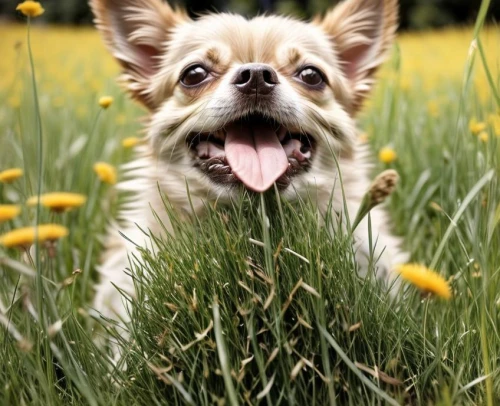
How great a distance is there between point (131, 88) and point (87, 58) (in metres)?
5.63

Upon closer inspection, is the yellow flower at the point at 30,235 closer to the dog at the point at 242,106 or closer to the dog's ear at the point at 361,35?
the dog at the point at 242,106

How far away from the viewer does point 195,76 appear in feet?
8.35

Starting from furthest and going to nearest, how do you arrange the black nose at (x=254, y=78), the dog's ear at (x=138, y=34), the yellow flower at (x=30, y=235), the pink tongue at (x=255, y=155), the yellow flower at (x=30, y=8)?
the dog's ear at (x=138, y=34)
the black nose at (x=254, y=78)
the pink tongue at (x=255, y=155)
the yellow flower at (x=30, y=8)
the yellow flower at (x=30, y=235)

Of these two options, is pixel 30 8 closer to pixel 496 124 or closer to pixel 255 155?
pixel 255 155

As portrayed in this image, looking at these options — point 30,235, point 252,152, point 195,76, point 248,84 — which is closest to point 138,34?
point 195,76

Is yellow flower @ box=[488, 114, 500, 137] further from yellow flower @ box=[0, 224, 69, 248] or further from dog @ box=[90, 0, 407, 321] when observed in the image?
yellow flower @ box=[0, 224, 69, 248]

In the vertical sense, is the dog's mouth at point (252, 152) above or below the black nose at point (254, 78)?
below

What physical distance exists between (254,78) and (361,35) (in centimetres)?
93

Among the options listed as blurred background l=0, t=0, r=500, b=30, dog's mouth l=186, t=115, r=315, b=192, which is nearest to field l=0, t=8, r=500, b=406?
dog's mouth l=186, t=115, r=315, b=192

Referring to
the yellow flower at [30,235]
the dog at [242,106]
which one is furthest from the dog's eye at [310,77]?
the yellow flower at [30,235]

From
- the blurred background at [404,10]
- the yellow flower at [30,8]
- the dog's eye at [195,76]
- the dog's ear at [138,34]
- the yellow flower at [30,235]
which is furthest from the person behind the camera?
the blurred background at [404,10]

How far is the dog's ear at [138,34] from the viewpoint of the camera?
280cm

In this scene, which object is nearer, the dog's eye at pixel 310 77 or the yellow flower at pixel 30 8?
the yellow flower at pixel 30 8

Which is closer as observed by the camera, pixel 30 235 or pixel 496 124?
pixel 30 235
